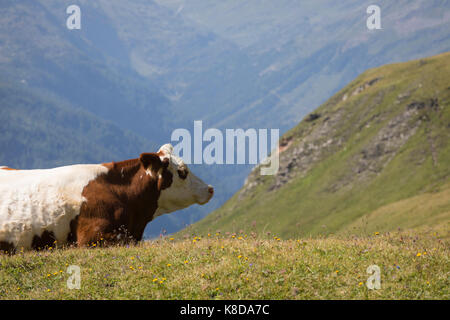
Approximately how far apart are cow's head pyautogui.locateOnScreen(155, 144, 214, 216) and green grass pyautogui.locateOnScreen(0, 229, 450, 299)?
8.93ft

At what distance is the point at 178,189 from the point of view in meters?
14.4

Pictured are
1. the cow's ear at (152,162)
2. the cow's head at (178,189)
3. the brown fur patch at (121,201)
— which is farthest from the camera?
the cow's head at (178,189)

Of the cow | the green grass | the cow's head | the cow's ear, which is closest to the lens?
the green grass

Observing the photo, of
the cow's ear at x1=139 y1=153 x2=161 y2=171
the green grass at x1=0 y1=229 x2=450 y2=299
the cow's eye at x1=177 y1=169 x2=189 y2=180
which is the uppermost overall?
the cow's ear at x1=139 y1=153 x2=161 y2=171

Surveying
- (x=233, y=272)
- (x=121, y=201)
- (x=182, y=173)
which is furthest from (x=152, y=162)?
(x=233, y=272)

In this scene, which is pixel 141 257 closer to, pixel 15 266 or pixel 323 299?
pixel 15 266

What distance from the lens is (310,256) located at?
1033cm

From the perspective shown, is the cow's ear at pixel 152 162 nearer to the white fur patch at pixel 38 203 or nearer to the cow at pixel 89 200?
the cow at pixel 89 200

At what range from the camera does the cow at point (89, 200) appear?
12.2m

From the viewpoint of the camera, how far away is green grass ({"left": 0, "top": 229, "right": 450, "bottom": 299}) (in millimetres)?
8766

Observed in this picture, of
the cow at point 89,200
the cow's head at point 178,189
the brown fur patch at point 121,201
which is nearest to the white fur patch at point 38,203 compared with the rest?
the cow at point 89,200

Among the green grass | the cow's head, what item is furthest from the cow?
the green grass

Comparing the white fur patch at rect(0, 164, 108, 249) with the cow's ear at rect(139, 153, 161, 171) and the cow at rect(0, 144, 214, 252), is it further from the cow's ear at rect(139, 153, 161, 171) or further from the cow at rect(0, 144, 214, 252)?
the cow's ear at rect(139, 153, 161, 171)

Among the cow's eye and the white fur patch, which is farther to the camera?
the cow's eye
